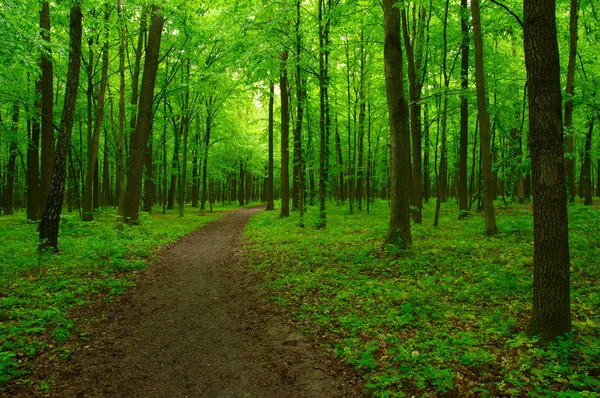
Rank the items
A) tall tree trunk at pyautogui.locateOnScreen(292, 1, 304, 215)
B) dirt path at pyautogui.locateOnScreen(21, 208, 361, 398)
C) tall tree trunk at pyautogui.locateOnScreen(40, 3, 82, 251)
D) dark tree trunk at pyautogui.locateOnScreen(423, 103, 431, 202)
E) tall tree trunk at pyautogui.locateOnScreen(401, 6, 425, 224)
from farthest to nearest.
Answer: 1. dark tree trunk at pyautogui.locateOnScreen(423, 103, 431, 202)
2. tall tree trunk at pyautogui.locateOnScreen(292, 1, 304, 215)
3. tall tree trunk at pyautogui.locateOnScreen(401, 6, 425, 224)
4. tall tree trunk at pyautogui.locateOnScreen(40, 3, 82, 251)
5. dirt path at pyautogui.locateOnScreen(21, 208, 361, 398)

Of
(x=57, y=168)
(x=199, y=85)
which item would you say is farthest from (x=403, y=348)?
(x=199, y=85)

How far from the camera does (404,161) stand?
29.9 ft

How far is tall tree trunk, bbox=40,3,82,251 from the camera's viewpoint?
914 centimetres

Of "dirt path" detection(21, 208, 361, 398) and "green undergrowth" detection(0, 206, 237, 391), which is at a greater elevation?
"green undergrowth" detection(0, 206, 237, 391)

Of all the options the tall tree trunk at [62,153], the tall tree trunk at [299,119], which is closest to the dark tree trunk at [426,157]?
the tall tree trunk at [299,119]

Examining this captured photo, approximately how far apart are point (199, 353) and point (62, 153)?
7.63m

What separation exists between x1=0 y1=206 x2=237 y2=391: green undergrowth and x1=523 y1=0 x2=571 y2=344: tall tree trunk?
695 centimetres

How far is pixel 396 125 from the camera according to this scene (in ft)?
29.6

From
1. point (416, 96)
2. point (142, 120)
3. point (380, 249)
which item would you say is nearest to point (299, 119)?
point (416, 96)

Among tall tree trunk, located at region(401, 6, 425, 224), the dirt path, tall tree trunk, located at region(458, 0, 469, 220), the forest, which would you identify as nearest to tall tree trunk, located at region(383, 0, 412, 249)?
the forest

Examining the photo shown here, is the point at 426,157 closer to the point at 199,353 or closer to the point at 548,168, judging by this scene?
the point at 548,168

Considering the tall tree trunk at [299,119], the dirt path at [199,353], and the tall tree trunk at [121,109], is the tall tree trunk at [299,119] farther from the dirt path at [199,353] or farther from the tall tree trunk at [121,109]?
the dirt path at [199,353]

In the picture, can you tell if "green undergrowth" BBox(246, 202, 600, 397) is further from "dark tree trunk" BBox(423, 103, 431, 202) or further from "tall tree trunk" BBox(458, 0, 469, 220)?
"dark tree trunk" BBox(423, 103, 431, 202)

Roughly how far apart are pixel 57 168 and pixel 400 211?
31.6 feet
